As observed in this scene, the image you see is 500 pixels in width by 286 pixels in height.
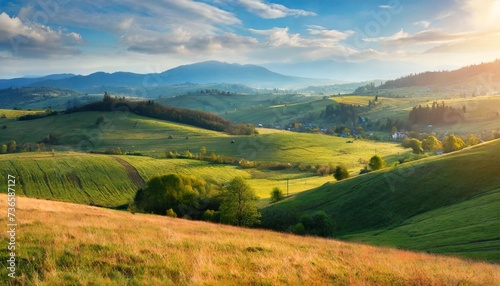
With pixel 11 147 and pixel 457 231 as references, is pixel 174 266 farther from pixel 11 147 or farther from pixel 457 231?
pixel 11 147

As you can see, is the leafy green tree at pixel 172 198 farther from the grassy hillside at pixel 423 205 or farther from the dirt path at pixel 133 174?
the dirt path at pixel 133 174

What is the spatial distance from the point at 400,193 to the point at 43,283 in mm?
69998

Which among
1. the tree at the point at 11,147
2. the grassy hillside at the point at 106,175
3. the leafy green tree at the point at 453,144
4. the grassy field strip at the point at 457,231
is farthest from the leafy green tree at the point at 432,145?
the tree at the point at 11,147

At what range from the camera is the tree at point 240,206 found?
69250 millimetres

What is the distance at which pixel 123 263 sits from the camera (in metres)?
12.9

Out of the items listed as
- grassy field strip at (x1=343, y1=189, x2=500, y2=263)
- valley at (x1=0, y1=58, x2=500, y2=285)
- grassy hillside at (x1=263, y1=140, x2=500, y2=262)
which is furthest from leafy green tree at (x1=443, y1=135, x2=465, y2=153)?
grassy field strip at (x1=343, y1=189, x2=500, y2=263)

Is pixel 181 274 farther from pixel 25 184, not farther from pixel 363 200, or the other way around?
pixel 25 184

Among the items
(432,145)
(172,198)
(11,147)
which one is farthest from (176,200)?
(11,147)

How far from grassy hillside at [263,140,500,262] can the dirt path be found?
60353 mm

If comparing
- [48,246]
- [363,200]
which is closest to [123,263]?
[48,246]

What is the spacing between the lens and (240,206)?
229ft

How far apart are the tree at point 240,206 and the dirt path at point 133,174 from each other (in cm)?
6601

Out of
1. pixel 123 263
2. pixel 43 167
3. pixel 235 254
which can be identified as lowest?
pixel 43 167

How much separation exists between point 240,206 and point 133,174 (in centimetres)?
7855
